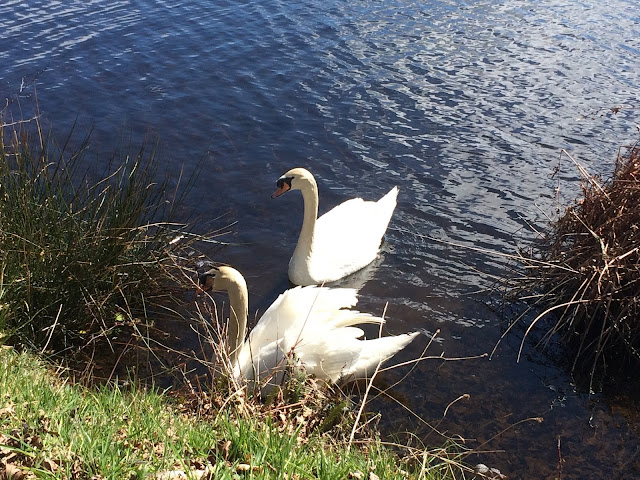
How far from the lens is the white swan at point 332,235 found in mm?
7285

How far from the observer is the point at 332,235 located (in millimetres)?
7664

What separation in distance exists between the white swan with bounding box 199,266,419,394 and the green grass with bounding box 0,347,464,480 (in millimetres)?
1369

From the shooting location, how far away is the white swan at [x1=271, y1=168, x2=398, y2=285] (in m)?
7.29

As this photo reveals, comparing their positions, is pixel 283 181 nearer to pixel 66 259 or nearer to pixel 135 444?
pixel 66 259

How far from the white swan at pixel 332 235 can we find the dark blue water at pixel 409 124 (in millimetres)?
298

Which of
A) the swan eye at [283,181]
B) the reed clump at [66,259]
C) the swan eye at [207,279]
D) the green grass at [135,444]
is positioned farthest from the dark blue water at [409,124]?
the green grass at [135,444]

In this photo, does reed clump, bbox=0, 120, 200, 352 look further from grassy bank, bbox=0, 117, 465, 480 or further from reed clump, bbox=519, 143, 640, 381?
reed clump, bbox=519, 143, 640, 381

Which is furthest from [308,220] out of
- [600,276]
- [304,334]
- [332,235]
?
[600,276]

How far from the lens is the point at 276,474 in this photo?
3.24 meters

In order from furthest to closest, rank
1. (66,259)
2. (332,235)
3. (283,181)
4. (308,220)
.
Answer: (332,235), (283,181), (308,220), (66,259)

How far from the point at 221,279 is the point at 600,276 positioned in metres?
3.23

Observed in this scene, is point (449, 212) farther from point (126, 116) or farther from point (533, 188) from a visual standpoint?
point (126, 116)

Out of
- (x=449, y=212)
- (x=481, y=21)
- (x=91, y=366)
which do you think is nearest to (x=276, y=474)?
(x=91, y=366)

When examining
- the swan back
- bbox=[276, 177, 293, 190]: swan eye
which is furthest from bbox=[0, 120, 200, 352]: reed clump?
bbox=[276, 177, 293, 190]: swan eye
